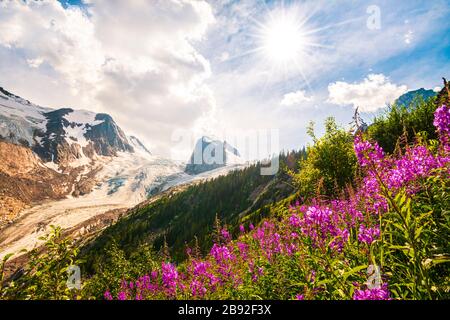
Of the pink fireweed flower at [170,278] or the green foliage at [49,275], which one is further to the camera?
the pink fireweed flower at [170,278]

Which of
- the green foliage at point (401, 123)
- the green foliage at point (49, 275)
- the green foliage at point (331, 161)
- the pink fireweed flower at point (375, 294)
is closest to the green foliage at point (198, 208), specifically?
the green foliage at point (401, 123)

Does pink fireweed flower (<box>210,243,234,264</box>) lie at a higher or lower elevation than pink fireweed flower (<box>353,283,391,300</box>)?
lower

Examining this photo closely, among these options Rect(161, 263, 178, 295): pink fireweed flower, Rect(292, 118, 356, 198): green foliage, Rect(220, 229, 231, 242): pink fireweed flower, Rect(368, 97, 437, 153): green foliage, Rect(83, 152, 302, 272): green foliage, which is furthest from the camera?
Rect(83, 152, 302, 272): green foliage

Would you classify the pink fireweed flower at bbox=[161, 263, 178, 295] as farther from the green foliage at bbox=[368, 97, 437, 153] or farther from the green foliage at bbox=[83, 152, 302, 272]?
the green foliage at bbox=[83, 152, 302, 272]

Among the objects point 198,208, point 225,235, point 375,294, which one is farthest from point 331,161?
point 198,208

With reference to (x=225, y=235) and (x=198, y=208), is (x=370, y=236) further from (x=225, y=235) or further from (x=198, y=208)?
(x=198, y=208)

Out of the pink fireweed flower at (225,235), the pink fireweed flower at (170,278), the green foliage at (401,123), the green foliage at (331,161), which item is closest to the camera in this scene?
the pink fireweed flower at (170,278)

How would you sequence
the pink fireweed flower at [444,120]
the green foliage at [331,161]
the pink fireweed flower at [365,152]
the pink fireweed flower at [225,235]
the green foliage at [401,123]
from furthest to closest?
the green foliage at [401,123]
the green foliage at [331,161]
the pink fireweed flower at [225,235]
the pink fireweed flower at [444,120]
the pink fireweed flower at [365,152]

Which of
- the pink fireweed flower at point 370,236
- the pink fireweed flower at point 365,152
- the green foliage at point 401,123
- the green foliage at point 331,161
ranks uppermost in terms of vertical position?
the green foliage at point 401,123

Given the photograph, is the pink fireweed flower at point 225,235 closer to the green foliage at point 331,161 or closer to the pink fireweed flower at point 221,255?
the pink fireweed flower at point 221,255

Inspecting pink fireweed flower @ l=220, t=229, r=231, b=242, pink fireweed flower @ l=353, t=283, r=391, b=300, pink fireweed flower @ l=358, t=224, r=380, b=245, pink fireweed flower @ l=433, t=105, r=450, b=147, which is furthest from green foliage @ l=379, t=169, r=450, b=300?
pink fireweed flower @ l=220, t=229, r=231, b=242

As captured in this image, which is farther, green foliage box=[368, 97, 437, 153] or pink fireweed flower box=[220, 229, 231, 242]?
green foliage box=[368, 97, 437, 153]

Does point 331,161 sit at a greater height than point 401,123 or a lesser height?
lesser

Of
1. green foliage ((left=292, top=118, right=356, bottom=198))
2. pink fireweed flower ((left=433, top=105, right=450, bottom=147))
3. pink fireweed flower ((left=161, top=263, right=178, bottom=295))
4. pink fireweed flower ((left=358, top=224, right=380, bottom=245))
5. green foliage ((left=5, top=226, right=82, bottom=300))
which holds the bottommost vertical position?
pink fireweed flower ((left=161, top=263, right=178, bottom=295))
